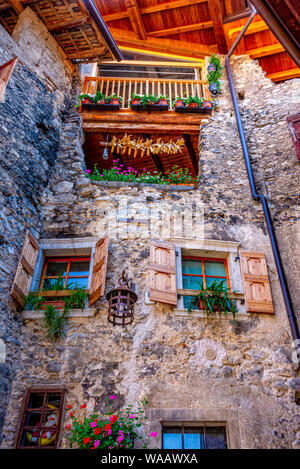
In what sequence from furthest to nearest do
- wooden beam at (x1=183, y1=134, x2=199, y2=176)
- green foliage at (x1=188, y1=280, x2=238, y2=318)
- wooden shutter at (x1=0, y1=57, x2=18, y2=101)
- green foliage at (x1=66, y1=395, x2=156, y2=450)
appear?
wooden beam at (x1=183, y1=134, x2=199, y2=176)
wooden shutter at (x1=0, y1=57, x2=18, y2=101)
green foliage at (x1=188, y1=280, x2=238, y2=318)
green foliage at (x1=66, y1=395, x2=156, y2=450)

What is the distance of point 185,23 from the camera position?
10656mm

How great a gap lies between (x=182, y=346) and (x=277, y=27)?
413 cm

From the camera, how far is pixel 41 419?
4.98m

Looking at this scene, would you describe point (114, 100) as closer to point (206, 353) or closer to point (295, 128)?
point (295, 128)

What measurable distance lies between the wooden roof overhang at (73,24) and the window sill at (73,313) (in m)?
6.21

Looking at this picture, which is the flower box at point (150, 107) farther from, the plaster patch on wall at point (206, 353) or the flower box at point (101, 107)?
the plaster patch on wall at point (206, 353)

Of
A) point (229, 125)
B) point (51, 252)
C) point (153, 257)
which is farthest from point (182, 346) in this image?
point (229, 125)

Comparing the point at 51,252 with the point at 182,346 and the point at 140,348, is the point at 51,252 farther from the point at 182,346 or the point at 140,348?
the point at 182,346

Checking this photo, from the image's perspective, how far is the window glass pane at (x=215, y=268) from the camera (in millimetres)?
6582

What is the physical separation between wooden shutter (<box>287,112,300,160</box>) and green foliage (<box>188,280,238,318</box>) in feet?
11.0

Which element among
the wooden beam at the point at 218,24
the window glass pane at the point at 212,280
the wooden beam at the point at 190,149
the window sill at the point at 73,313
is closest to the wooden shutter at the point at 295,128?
the wooden beam at the point at 190,149

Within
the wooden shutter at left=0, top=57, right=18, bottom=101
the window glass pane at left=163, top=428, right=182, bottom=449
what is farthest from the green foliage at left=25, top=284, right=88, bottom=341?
the wooden shutter at left=0, top=57, right=18, bottom=101

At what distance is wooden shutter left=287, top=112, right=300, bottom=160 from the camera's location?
763 cm

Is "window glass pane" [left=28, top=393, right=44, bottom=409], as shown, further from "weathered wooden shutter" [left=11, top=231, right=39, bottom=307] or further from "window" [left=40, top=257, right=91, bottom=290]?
"window" [left=40, top=257, right=91, bottom=290]
